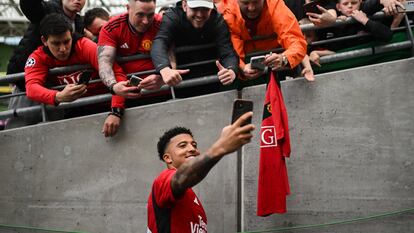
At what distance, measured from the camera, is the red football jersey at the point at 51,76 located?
6.28 metres

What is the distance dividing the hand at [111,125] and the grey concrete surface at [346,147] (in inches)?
51.8

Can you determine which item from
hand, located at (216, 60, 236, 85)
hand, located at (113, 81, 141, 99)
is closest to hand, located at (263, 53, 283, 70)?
hand, located at (216, 60, 236, 85)

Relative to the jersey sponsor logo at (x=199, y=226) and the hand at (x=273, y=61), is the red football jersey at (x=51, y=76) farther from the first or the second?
the jersey sponsor logo at (x=199, y=226)

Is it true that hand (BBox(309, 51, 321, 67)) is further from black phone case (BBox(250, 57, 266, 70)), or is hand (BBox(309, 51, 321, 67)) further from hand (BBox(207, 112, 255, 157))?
hand (BBox(207, 112, 255, 157))

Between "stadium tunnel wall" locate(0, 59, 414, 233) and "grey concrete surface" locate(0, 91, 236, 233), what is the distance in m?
0.01

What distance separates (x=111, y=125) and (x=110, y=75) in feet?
2.00

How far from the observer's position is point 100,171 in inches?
264

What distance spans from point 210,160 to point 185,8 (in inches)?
105

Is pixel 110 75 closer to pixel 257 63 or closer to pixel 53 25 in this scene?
pixel 53 25

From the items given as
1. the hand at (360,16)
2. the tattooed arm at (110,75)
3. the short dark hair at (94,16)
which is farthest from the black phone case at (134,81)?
the hand at (360,16)

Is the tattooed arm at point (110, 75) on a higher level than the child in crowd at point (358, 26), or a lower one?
lower

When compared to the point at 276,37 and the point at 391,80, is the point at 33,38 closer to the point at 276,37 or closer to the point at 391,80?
the point at 276,37

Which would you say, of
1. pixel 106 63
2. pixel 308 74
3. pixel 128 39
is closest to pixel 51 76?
pixel 106 63

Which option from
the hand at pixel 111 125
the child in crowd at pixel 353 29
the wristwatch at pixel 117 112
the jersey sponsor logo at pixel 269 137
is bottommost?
the jersey sponsor logo at pixel 269 137
